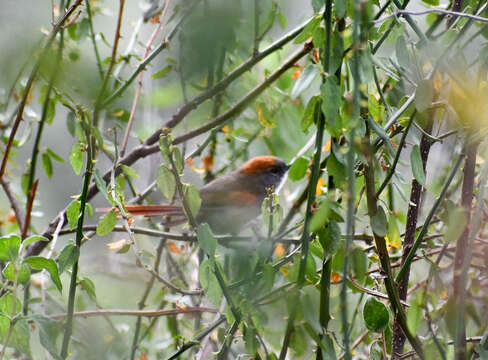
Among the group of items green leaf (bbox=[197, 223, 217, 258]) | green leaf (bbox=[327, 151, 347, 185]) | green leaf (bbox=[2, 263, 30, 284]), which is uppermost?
green leaf (bbox=[327, 151, 347, 185])

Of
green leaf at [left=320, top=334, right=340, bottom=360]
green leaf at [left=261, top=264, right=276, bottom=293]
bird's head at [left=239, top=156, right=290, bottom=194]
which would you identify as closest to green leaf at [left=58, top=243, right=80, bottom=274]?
green leaf at [left=261, top=264, right=276, bottom=293]

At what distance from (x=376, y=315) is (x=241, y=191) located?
7.55ft

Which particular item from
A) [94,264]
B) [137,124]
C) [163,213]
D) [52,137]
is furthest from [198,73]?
[52,137]

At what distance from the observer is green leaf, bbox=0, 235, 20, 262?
999mm

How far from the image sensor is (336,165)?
890 mm

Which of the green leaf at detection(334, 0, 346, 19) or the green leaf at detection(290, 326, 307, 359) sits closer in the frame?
the green leaf at detection(334, 0, 346, 19)

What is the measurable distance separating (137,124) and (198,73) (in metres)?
1.83

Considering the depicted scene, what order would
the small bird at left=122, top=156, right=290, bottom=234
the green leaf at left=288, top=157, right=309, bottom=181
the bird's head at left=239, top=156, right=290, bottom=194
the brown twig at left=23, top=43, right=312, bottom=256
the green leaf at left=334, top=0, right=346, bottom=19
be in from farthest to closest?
the bird's head at left=239, top=156, right=290, bottom=194 → the small bird at left=122, top=156, right=290, bottom=234 → the brown twig at left=23, top=43, right=312, bottom=256 → the green leaf at left=288, top=157, right=309, bottom=181 → the green leaf at left=334, top=0, right=346, bottom=19

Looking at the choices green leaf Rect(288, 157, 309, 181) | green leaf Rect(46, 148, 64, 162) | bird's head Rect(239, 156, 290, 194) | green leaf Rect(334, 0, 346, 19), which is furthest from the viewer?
bird's head Rect(239, 156, 290, 194)

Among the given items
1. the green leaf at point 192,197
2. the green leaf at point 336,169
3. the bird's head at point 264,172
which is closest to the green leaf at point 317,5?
the green leaf at point 336,169

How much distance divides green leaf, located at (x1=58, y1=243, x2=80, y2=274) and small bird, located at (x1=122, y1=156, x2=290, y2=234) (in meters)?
1.66

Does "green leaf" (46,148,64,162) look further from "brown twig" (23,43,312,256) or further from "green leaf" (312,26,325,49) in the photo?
"green leaf" (312,26,325,49)

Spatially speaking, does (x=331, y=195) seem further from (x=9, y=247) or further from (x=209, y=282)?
(x=9, y=247)

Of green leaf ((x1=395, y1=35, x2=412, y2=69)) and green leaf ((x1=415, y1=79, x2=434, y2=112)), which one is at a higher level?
green leaf ((x1=395, y1=35, x2=412, y2=69))
